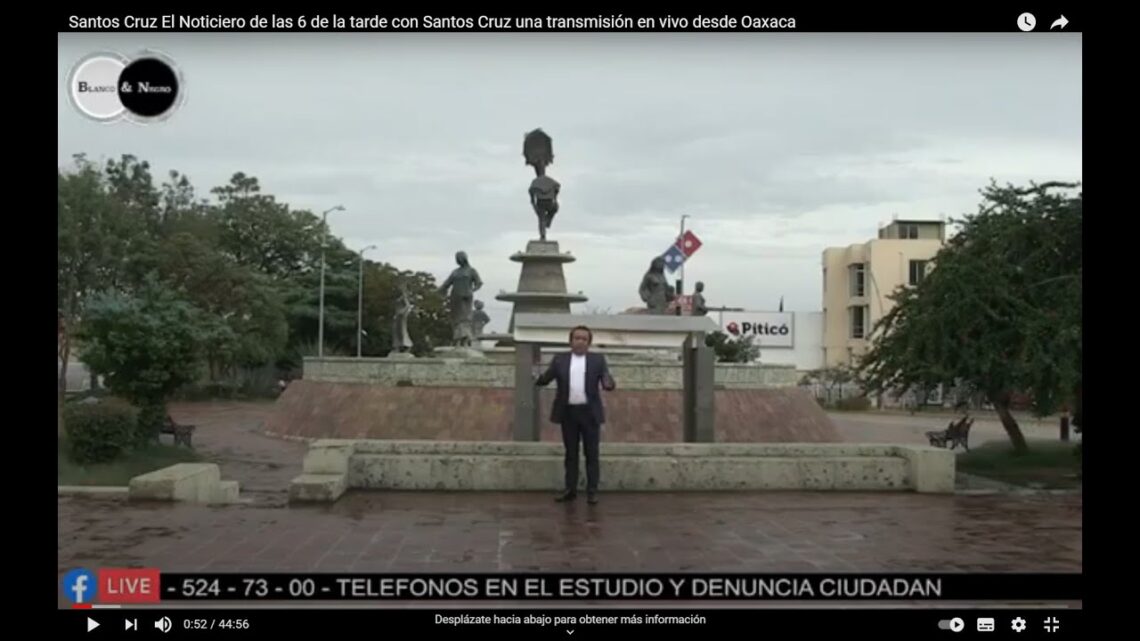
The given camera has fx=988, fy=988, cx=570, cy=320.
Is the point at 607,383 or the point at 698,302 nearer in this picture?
the point at 607,383

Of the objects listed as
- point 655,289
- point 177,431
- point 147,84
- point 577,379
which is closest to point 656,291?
point 655,289

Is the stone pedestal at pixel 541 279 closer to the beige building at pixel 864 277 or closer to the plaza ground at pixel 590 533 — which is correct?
the plaza ground at pixel 590 533

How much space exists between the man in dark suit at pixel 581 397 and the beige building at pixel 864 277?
38.7 meters

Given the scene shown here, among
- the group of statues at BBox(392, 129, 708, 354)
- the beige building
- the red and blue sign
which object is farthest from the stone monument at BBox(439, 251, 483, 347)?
the beige building

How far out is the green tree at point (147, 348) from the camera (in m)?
13.6

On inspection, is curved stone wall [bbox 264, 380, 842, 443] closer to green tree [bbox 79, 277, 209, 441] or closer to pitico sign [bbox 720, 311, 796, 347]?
green tree [bbox 79, 277, 209, 441]

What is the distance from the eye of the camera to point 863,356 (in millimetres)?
16375

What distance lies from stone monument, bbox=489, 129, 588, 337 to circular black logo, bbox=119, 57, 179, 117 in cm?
1848

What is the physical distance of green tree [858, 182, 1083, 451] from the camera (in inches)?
436

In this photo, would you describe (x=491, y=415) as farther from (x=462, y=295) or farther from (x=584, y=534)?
(x=584, y=534)
